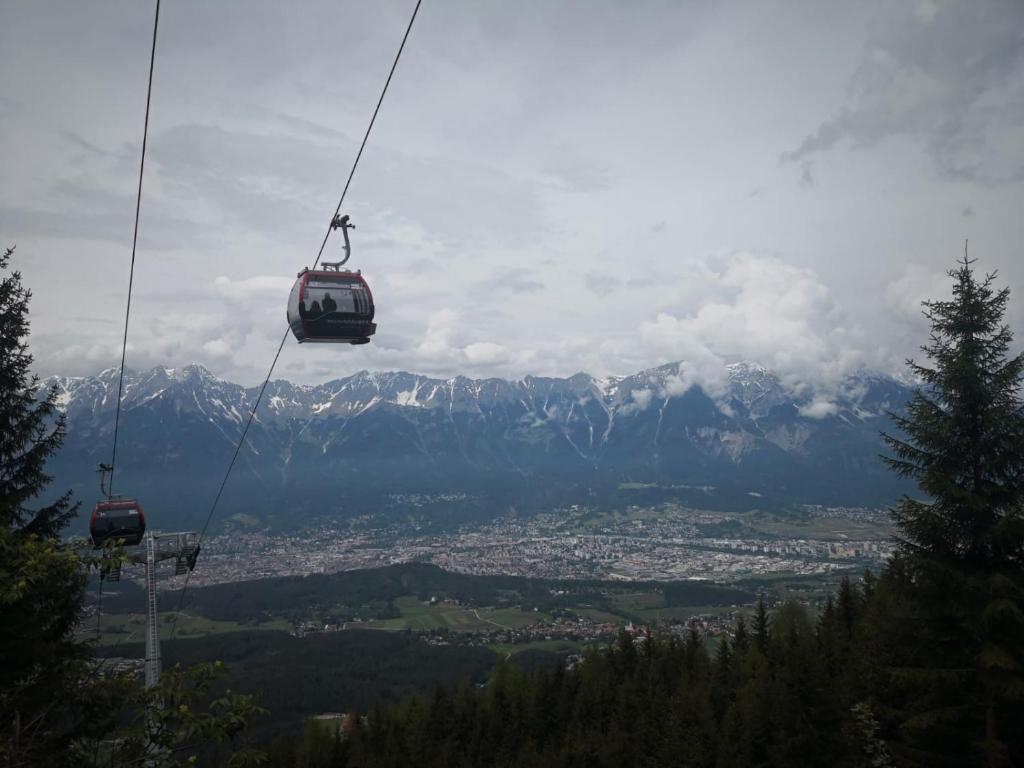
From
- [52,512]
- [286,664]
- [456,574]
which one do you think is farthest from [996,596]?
[456,574]

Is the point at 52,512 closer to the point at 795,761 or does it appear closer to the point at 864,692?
the point at 795,761

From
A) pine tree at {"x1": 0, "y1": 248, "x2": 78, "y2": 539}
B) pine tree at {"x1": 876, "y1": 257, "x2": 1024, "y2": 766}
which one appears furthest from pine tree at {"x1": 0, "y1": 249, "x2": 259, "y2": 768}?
pine tree at {"x1": 876, "y1": 257, "x2": 1024, "y2": 766}

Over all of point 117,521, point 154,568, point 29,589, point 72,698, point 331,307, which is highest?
point 331,307

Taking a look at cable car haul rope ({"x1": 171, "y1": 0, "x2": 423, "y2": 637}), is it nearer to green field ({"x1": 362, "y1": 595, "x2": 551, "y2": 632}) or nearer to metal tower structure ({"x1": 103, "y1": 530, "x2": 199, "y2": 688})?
metal tower structure ({"x1": 103, "y1": 530, "x2": 199, "y2": 688})

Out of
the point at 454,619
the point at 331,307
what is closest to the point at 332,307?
the point at 331,307

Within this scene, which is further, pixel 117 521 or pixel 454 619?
pixel 454 619

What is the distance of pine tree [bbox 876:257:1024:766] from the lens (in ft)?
37.1

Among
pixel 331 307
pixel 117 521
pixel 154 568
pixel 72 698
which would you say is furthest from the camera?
pixel 117 521

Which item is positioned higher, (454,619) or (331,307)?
(331,307)

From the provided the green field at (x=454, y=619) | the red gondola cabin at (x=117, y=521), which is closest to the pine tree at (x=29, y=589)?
the red gondola cabin at (x=117, y=521)

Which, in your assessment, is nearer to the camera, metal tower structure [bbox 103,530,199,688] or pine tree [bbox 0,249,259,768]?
pine tree [bbox 0,249,259,768]

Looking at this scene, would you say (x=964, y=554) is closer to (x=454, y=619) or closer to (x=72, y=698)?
(x=72, y=698)

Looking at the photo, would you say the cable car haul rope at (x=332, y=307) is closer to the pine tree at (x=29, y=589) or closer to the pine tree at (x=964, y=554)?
the pine tree at (x=29, y=589)

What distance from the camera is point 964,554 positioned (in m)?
12.3
